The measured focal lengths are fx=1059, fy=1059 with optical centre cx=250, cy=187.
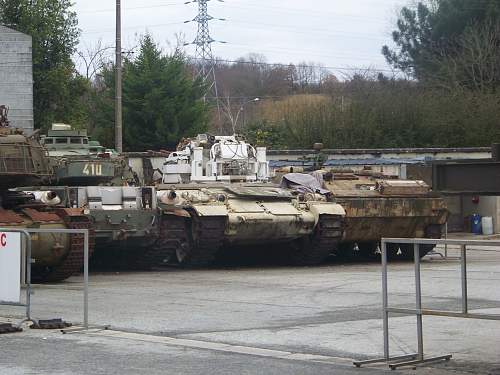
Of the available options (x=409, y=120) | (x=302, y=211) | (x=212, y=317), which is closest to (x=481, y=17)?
(x=409, y=120)

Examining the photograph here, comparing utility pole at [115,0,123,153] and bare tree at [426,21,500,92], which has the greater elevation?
bare tree at [426,21,500,92]

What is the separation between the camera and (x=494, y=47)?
4778cm

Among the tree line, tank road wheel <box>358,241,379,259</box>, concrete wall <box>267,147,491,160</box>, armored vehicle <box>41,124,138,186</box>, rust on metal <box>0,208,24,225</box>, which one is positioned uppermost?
the tree line

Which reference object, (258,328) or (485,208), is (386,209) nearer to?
(258,328)

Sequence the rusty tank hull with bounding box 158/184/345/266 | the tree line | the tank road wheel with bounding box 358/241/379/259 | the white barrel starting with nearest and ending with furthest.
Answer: the rusty tank hull with bounding box 158/184/345/266
the tank road wheel with bounding box 358/241/379/259
the white barrel
the tree line

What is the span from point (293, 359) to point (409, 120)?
3399cm

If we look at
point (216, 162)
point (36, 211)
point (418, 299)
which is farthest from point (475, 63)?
point (418, 299)

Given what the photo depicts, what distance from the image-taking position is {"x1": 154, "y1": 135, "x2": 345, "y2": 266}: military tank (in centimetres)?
2023

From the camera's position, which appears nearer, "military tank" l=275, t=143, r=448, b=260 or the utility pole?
"military tank" l=275, t=143, r=448, b=260

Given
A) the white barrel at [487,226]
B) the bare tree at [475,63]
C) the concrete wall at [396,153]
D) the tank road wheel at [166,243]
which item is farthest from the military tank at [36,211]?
the bare tree at [475,63]

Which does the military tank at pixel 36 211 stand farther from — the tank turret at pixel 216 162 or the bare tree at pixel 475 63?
Answer: the bare tree at pixel 475 63

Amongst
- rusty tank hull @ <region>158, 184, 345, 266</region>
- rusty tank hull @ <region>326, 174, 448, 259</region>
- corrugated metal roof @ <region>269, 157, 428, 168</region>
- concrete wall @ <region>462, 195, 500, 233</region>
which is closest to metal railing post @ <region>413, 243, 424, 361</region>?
rusty tank hull @ <region>158, 184, 345, 266</region>

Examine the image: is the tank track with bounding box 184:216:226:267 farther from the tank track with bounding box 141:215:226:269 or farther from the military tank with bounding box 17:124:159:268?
the military tank with bounding box 17:124:159:268

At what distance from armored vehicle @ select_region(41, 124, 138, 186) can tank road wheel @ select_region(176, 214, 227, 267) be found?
6.58 ft
